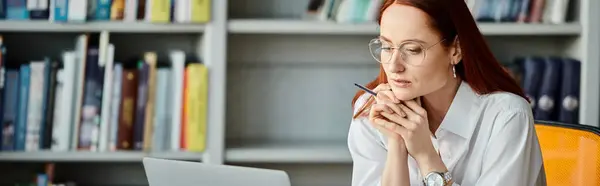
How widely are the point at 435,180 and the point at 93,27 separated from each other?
147 cm

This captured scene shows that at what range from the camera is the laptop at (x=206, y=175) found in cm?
131

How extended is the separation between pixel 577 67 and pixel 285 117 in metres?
0.93

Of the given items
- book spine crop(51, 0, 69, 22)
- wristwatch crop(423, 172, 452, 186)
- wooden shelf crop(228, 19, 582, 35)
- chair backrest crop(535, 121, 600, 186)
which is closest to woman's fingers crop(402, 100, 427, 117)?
wristwatch crop(423, 172, 452, 186)

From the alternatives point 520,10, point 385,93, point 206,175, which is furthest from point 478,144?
point 520,10

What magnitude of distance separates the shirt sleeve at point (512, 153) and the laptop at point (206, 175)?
490 millimetres

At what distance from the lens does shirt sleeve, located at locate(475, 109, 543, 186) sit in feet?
Result: 5.38

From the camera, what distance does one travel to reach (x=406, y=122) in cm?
167

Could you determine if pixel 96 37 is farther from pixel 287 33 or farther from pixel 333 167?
pixel 333 167

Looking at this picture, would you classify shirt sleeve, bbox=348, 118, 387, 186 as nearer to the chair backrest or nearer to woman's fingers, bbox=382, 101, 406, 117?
woman's fingers, bbox=382, 101, 406, 117

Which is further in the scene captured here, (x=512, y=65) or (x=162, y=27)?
(x=512, y=65)

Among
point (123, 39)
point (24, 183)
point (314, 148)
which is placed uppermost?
point (123, 39)

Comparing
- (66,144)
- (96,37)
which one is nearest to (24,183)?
(66,144)

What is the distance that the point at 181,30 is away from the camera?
9.36 ft

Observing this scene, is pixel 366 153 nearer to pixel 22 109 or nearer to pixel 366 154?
pixel 366 154
